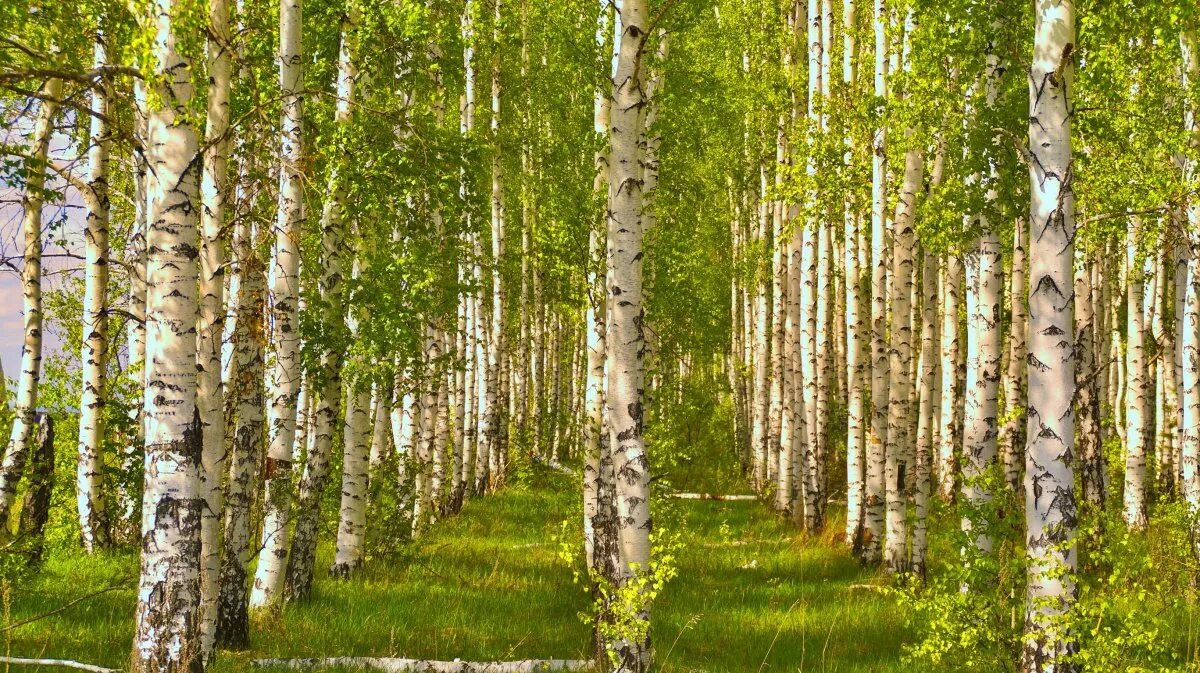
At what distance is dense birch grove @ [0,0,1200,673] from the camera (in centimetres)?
588

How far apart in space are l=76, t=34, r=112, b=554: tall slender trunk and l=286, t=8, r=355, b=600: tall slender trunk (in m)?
2.71

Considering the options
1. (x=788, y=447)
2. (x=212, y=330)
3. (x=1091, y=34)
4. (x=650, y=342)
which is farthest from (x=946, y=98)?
(x=788, y=447)

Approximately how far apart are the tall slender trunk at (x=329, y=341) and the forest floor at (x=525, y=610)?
0.50m

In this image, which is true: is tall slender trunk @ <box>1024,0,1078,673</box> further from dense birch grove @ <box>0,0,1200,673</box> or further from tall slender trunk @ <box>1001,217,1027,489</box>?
tall slender trunk @ <box>1001,217,1027,489</box>

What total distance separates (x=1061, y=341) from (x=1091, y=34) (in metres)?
2.35

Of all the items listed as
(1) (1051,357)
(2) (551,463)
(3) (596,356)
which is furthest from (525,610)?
(2) (551,463)

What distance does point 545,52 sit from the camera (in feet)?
72.4

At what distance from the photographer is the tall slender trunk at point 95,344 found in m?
10.3

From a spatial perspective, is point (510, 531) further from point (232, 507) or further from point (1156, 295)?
point (1156, 295)

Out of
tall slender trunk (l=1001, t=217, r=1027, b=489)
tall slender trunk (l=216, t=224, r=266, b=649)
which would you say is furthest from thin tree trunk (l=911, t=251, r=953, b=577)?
tall slender trunk (l=216, t=224, r=266, b=649)

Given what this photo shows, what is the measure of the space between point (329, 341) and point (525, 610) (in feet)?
11.7

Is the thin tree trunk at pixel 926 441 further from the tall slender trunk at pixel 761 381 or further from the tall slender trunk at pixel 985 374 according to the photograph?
the tall slender trunk at pixel 761 381

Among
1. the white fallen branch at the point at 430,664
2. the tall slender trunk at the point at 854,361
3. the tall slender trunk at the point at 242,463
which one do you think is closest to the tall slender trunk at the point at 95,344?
the tall slender trunk at the point at 242,463

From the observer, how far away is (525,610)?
33.1 ft
